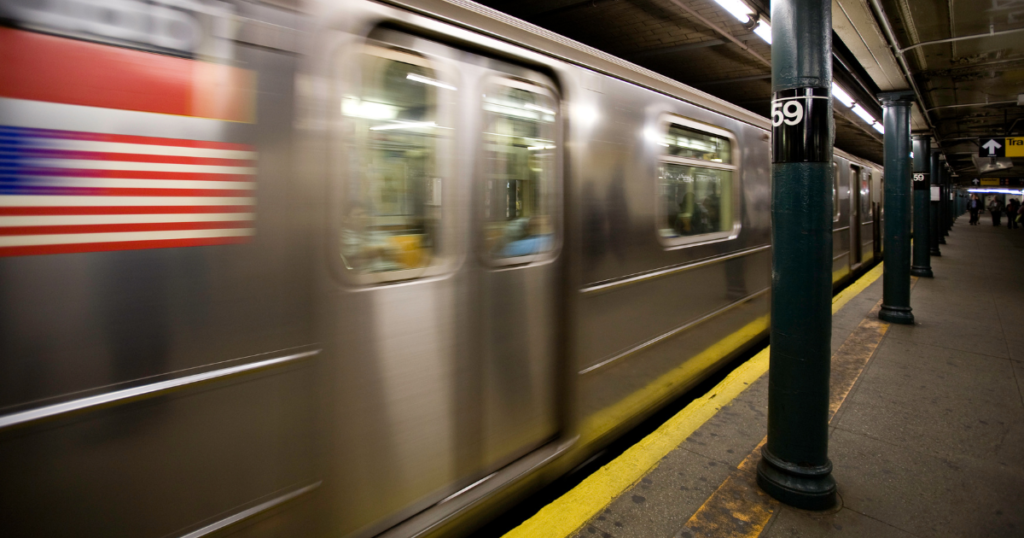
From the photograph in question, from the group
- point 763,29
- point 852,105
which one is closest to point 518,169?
point 763,29

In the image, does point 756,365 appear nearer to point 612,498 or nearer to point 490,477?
point 612,498

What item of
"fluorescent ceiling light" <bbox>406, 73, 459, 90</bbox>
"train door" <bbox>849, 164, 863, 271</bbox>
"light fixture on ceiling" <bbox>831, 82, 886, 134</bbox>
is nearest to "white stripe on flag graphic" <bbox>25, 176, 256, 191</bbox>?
"fluorescent ceiling light" <bbox>406, 73, 459, 90</bbox>

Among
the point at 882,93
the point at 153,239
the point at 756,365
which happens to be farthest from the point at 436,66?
the point at 882,93

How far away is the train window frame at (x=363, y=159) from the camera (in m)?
1.72

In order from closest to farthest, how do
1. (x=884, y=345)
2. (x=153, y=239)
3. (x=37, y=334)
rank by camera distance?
1. (x=37, y=334)
2. (x=153, y=239)
3. (x=884, y=345)

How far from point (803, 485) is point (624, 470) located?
89 cm

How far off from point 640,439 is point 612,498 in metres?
0.87

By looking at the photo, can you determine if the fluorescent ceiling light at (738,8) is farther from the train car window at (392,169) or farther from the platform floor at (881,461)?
the train car window at (392,169)

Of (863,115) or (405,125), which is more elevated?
(863,115)

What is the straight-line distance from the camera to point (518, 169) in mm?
2422

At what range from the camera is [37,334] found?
1.18m

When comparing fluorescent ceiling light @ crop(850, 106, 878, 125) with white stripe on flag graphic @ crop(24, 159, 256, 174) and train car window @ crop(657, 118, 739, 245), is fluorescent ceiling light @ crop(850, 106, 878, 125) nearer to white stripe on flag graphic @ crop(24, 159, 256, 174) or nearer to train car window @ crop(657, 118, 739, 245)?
train car window @ crop(657, 118, 739, 245)

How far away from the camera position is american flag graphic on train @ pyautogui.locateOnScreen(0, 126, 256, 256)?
1157 millimetres

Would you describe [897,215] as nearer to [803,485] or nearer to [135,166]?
[803,485]
